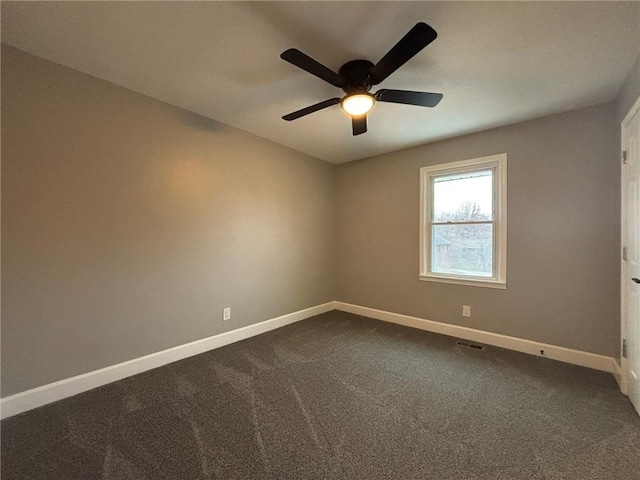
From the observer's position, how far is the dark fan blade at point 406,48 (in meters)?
1.41

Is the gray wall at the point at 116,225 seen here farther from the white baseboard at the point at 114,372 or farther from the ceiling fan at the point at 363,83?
the ceiling fan at the point at 363,83

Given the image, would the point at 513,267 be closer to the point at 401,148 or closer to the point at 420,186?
the point at 420,186

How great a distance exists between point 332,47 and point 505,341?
332cm

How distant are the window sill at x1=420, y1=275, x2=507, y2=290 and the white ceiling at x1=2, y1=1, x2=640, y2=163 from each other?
178cm

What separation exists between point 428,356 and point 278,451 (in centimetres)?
185

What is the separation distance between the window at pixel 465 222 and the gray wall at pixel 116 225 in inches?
82.5

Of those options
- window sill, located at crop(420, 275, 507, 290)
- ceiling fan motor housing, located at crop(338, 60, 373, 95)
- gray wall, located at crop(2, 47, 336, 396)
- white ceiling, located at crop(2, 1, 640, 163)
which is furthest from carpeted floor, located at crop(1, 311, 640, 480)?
white ceiling, located at crop(2, 1, 640, 163)

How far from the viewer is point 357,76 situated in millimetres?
2021

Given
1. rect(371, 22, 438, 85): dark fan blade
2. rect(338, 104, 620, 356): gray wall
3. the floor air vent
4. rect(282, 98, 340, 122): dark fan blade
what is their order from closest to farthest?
rect(371, 22, 438, 85): dark fan blade
rect(282, 98, 340, 122): dark fan blade
rect(338, 104, 620, 356): gray wall
the floor air vent

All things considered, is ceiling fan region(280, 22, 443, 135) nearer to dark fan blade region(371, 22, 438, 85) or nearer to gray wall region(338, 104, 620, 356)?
dark fan blade region(371, 22, 438, 85)

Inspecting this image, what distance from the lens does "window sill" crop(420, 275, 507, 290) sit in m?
3.12

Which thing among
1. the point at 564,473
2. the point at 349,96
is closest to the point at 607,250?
the point at 564,473

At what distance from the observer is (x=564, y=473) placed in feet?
4.73

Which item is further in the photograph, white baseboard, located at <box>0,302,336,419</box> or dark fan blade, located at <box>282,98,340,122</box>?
dark fan blade, located at <box>282,98,340,122</box>
